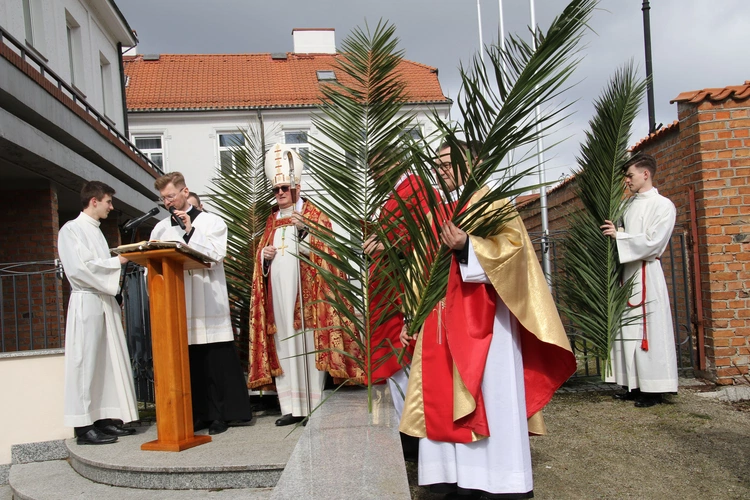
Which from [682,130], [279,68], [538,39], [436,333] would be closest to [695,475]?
[436,333]

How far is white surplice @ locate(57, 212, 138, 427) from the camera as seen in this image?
488 centimetres

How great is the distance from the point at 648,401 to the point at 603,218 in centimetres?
171

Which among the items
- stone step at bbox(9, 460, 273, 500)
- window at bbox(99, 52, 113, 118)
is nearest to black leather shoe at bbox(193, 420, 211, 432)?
stone step at bbox(9, 460, 273, 500)

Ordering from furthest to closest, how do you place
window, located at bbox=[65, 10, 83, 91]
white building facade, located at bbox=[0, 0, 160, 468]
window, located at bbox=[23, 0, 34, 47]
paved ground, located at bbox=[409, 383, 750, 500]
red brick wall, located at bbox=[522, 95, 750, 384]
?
window, located at bbox=[65, 10, 83, 91] < window, located at bbox=[23, 0, 34, 47] < red brick wall, located at bbox=[522, 95, 750, 384] < white building facade, located at bbox=[0, 0, 160, 468] < paved ground, located at bbox=[409, 383, 750, 500]

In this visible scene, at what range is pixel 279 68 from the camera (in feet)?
92.6

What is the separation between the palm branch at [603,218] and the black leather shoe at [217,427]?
3.42 m

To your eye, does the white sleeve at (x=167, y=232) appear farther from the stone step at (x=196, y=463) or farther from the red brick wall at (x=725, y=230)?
the red brick wall at (x=725, y=230)

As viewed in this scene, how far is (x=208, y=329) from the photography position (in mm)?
5051

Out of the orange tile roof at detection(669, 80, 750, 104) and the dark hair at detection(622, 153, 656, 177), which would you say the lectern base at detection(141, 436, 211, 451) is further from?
the orange tile roof at detection(669, 80, 750, 104)

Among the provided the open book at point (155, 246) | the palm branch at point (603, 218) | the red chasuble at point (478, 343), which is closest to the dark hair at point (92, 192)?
the open book at point (155, 246)

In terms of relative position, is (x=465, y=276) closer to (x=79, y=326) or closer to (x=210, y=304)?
(x=210, y=304)

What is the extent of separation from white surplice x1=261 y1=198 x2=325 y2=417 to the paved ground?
1.01 m

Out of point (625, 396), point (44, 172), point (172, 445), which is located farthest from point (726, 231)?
point (44, 172)

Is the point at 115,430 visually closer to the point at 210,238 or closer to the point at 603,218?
the point at 210,238
